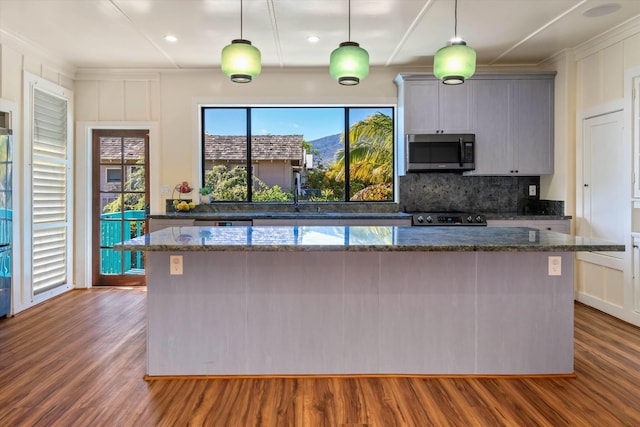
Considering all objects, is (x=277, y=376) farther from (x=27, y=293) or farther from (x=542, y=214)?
(x=542, y=214)

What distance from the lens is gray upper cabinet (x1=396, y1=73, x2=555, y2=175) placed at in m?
4.71

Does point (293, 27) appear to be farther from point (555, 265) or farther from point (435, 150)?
point (555, 265)

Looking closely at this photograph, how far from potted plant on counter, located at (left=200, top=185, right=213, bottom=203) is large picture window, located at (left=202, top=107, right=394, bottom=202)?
121 millimetres

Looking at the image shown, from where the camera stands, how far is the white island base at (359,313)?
2.57 meters

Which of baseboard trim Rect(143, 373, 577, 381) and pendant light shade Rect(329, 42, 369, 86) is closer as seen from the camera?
pendant light shade Rect(329, 42, 369, 86)

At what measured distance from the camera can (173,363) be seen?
259cm

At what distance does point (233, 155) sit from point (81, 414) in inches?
141

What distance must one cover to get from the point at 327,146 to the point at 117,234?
285 centimetres

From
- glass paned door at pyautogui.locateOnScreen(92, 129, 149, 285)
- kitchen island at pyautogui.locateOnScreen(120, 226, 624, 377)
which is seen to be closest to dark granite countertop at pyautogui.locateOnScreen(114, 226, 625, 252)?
kitchen island at pyautogui.locateOnScreen(120, 226, 624, 377)

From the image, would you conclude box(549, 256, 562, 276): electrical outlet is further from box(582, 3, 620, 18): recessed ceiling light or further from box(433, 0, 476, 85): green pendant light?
box(582, 3, 620, 18): recessed ceiling light

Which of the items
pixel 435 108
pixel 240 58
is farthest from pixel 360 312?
pixel 435 108

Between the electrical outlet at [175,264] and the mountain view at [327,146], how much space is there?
302 cm

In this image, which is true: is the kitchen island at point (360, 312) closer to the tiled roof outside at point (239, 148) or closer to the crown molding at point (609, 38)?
the crown molding at point (609, 38)

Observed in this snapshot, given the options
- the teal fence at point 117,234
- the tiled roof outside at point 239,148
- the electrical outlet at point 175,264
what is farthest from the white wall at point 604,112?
the teal fence at point 117,234
